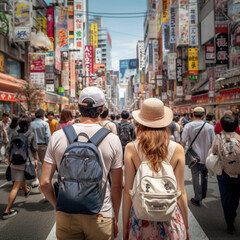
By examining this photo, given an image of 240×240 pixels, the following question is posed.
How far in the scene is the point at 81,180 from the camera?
5.93ft

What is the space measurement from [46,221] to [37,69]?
19395mm

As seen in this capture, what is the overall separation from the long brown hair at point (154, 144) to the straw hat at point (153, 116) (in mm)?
52

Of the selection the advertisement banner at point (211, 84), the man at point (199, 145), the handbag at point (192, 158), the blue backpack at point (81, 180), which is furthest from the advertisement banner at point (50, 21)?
the blue backpack at point (81, 180)

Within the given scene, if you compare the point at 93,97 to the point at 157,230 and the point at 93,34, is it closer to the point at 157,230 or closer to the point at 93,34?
the point at 157,230

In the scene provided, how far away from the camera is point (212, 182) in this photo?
709 centimetres

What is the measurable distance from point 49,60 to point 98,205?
25.7 meters

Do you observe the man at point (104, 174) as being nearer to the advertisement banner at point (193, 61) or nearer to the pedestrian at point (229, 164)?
the pedestrian at point (229, 164)

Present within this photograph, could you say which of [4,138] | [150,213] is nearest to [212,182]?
[150,213]

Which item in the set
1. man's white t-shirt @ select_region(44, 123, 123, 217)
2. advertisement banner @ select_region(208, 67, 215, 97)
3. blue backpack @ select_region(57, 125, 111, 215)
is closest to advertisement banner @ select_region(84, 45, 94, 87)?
advertisement banner @ select_region(208, 67, 215, 97)

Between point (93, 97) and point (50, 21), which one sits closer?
point (93, 97)

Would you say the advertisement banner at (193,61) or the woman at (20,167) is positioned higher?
the advertisement banner at (193,61)

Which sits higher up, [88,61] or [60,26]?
[60,26]

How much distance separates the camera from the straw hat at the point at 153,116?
2150 millimetres

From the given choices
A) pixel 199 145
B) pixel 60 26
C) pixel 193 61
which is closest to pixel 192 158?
pixel 199 145
